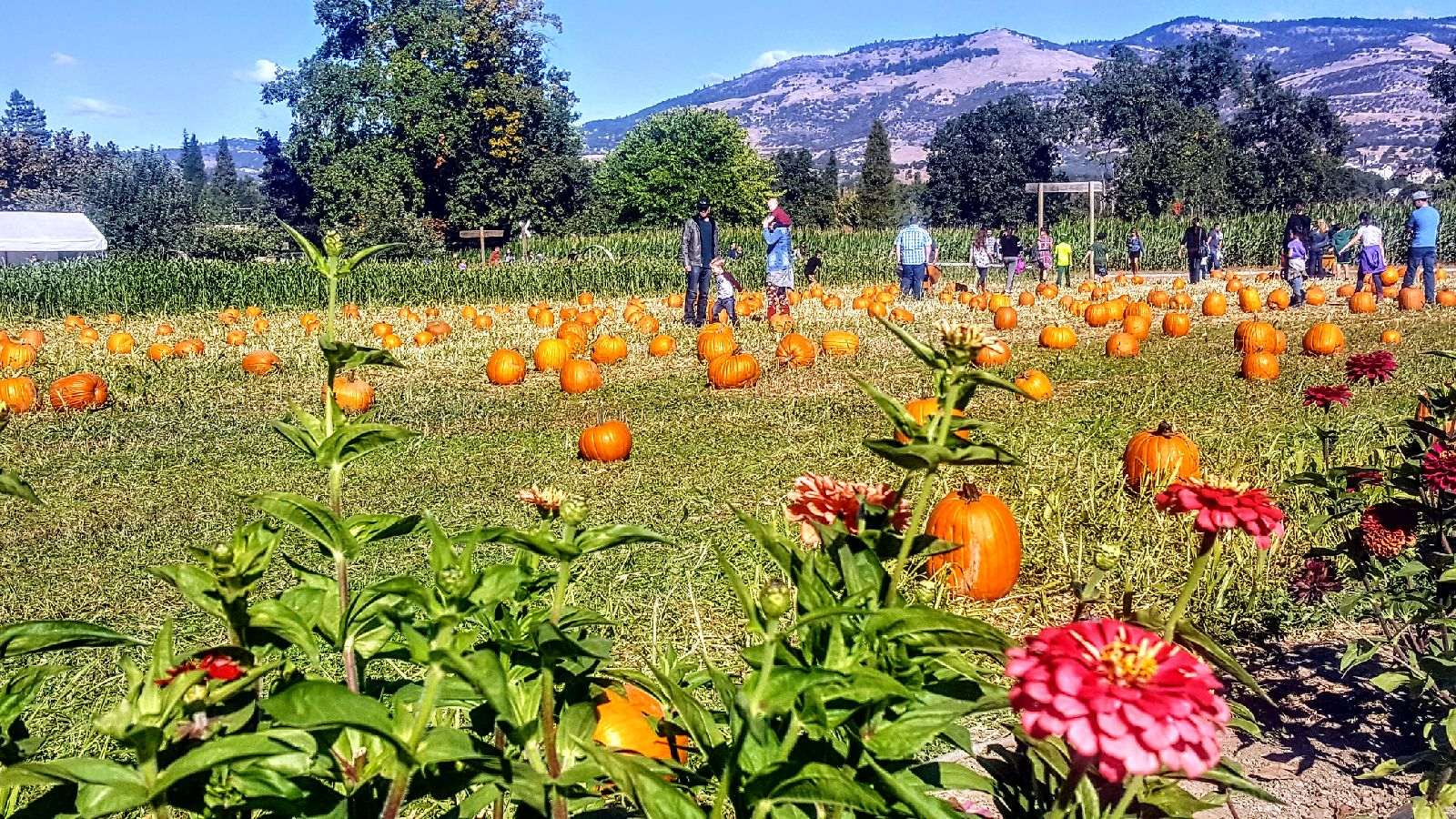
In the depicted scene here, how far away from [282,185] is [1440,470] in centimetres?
6801

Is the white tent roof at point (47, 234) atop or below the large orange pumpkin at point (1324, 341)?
atop

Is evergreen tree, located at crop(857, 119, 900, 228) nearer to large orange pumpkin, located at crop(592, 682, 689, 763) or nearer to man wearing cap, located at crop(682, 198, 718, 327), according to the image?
man wearing cap, located at crop(682, 198, 718, 327)

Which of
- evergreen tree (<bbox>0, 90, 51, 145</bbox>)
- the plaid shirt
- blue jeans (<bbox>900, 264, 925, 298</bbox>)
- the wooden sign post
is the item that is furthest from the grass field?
evergreen tree (<bbox>0, 90, 51, 145</bbox>)

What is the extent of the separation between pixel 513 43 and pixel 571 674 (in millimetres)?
54325

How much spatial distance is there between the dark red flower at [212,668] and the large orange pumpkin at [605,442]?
6.00 meters

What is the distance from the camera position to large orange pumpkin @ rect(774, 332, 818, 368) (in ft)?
35.3

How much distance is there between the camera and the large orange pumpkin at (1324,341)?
11.1 m

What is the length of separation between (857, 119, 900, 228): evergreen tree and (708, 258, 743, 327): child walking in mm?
68486

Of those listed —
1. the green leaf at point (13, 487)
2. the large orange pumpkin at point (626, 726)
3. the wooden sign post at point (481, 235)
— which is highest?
the wooden sign post at point (481, 235)

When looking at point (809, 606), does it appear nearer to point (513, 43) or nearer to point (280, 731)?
point (280, 731)

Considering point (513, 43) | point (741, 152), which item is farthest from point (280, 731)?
point (741, 152)

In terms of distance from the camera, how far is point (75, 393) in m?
9.48

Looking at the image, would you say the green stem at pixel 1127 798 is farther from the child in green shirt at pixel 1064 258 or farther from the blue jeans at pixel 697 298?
the child in green shirt at pixel 1064 258

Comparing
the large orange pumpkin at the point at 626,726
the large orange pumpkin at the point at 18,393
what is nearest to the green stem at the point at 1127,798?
the large orange pumpkin at the point at 626,726
